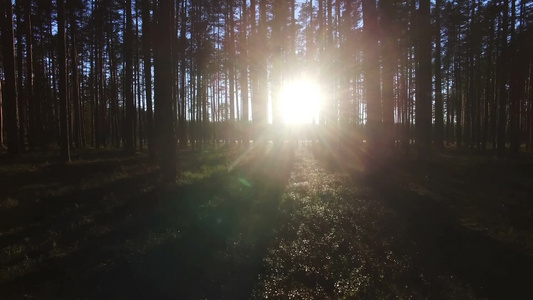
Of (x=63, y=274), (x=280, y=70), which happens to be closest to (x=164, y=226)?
(x=63, y=274)

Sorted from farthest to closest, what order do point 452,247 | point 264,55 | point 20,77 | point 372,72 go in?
point 264,55 → point 20,77 → point 372,72 → point 452,247

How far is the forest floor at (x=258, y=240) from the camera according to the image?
4.74 metres

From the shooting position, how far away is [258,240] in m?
6.35

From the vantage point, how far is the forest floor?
15.5ft

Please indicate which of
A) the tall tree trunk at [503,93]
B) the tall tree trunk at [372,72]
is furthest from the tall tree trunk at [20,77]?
the tall tree trunk at [503,93]

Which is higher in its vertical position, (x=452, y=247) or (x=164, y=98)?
(x=164, y=98)

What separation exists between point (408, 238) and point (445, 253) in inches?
28.3

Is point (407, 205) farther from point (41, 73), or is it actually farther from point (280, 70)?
point (41, 73)

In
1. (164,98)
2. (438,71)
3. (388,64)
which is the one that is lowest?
(164,98)

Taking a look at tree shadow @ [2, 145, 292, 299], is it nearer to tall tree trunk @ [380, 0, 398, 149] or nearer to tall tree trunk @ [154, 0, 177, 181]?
tall tree trunk @ [154, 0, 177, 181]

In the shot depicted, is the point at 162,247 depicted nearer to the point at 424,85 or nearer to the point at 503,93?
the point at 424,85

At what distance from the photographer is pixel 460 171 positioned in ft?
53.7

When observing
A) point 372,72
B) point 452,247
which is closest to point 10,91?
point 372,72

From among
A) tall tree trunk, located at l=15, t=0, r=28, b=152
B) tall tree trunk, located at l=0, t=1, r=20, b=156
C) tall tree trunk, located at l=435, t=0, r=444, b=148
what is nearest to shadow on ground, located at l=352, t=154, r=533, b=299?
tall tree trunk, located at l=0, t=1, r=20, b=156
